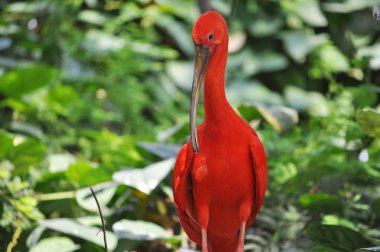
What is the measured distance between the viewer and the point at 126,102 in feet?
15.2

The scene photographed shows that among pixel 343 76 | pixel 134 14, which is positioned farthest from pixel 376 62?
pixel 134 14

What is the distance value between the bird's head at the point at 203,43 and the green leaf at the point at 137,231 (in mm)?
811

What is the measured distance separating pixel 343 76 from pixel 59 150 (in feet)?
6.62

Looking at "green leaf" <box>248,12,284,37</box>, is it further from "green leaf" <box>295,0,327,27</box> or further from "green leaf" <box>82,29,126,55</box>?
"green leaf" <box>82,29,126,55</box>

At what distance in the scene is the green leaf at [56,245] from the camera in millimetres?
2637

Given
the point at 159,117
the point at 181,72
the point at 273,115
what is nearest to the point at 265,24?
the point at 181,72

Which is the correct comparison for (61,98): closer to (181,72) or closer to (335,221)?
(181,72)

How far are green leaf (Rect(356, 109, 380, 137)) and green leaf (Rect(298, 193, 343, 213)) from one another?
407 millimetres

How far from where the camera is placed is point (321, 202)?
2.70 meters

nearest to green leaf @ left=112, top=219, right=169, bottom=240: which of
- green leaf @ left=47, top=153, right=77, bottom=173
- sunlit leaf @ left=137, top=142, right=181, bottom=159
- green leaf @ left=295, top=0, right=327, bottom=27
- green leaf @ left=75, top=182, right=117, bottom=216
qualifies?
green leaf @ left=75, top=182, right=117, bottom=216

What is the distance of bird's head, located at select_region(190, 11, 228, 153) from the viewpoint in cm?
179

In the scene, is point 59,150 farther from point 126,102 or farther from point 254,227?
point 254,227

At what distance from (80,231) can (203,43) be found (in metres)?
1.10

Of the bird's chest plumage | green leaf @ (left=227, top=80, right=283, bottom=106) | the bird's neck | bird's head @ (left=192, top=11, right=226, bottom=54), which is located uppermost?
bird's head @ (left=192, top=11, right=226, bottom=54)
